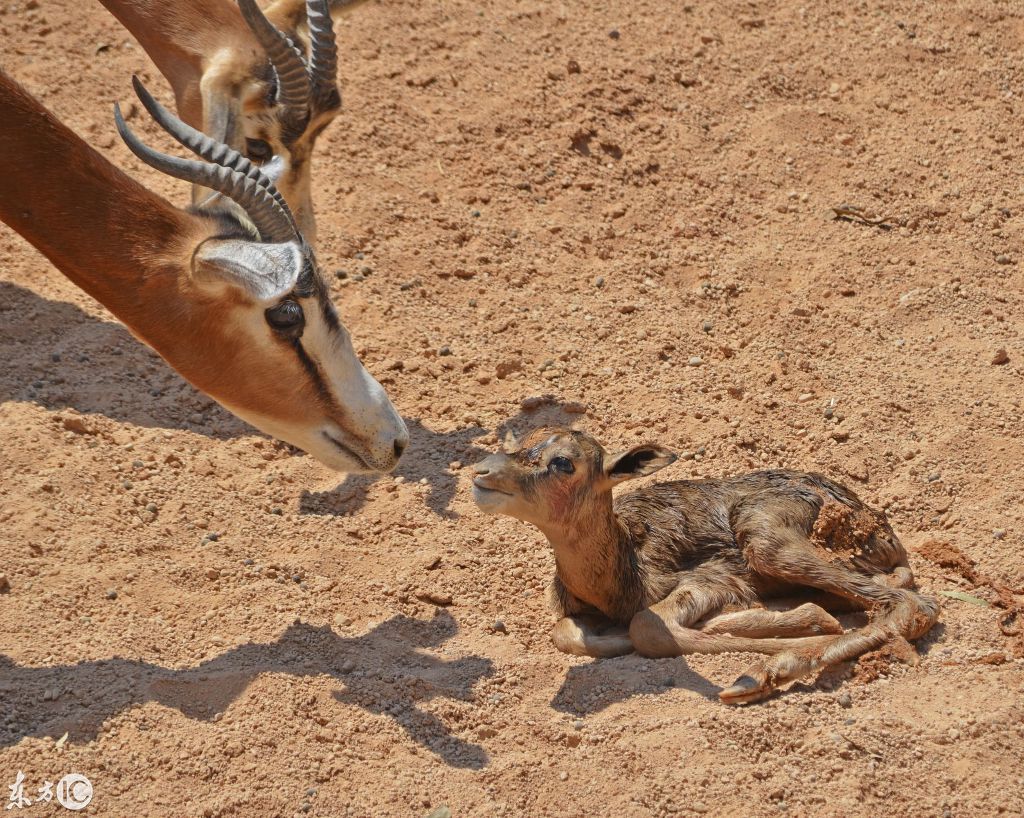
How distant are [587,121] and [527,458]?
484 cm

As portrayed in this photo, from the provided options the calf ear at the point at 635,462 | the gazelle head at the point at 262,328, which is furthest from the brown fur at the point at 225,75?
the calf ear at the point at 635,462

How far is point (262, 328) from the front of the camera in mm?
6316

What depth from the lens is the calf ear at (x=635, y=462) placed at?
6.48 metres

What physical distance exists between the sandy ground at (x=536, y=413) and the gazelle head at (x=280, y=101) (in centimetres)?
132

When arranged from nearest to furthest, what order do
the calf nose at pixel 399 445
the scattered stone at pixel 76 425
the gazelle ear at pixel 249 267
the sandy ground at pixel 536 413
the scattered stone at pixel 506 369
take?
1. the sandy ground at pixel 536 413
2. the gazelle ear at pixel 249 267
3. the calf nose at pixel 399 445
4. the scattered stone at pixel 76 425
5. the scattered stone at pixel 506 369

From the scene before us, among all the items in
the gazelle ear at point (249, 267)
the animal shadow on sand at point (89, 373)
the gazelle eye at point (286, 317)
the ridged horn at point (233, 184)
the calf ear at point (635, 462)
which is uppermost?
the ridged horn at point (233, 184)

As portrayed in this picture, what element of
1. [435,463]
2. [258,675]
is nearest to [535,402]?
[435,463]

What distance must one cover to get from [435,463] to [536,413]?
29.6 inches

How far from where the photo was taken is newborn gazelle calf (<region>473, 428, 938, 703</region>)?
6.35m

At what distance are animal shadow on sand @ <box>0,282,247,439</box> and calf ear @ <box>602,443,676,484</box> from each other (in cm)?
285

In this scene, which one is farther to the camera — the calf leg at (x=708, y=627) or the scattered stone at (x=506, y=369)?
the scattered stone at (x=506, y=369)

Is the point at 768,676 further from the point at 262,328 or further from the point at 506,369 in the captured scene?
the point at 506,369

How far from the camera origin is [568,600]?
682 cm

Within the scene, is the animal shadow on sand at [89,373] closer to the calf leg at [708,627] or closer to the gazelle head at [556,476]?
the gazelle head at [556,476]
